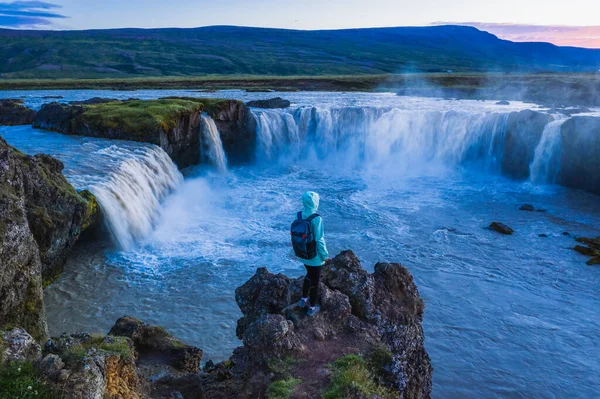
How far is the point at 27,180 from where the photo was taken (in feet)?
52.9

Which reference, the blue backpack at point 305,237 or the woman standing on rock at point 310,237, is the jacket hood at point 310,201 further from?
the blue backpack at point 305,237

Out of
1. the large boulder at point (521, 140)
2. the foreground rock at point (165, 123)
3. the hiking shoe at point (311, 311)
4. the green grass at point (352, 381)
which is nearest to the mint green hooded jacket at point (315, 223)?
the hiking shoe at point (311, 311)

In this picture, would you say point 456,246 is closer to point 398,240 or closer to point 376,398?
point 398,240

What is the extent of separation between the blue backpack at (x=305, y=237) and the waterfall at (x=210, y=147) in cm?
3189

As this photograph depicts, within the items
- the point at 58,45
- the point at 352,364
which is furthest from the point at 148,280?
the point at 58,45

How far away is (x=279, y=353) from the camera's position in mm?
8586

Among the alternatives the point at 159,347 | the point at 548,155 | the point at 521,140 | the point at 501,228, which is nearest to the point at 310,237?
the point at 159,347

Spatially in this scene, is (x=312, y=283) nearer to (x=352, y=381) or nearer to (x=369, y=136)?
(x=352, y=381)

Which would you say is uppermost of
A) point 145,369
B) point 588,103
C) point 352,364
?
point 588,103

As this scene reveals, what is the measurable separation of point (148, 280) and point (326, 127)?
104ft

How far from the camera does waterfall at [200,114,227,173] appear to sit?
40.5 m

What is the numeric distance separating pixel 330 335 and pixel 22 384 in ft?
17.5

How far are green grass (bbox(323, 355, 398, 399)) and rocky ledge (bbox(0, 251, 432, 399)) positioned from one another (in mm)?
18

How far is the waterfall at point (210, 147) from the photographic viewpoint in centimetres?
4053
